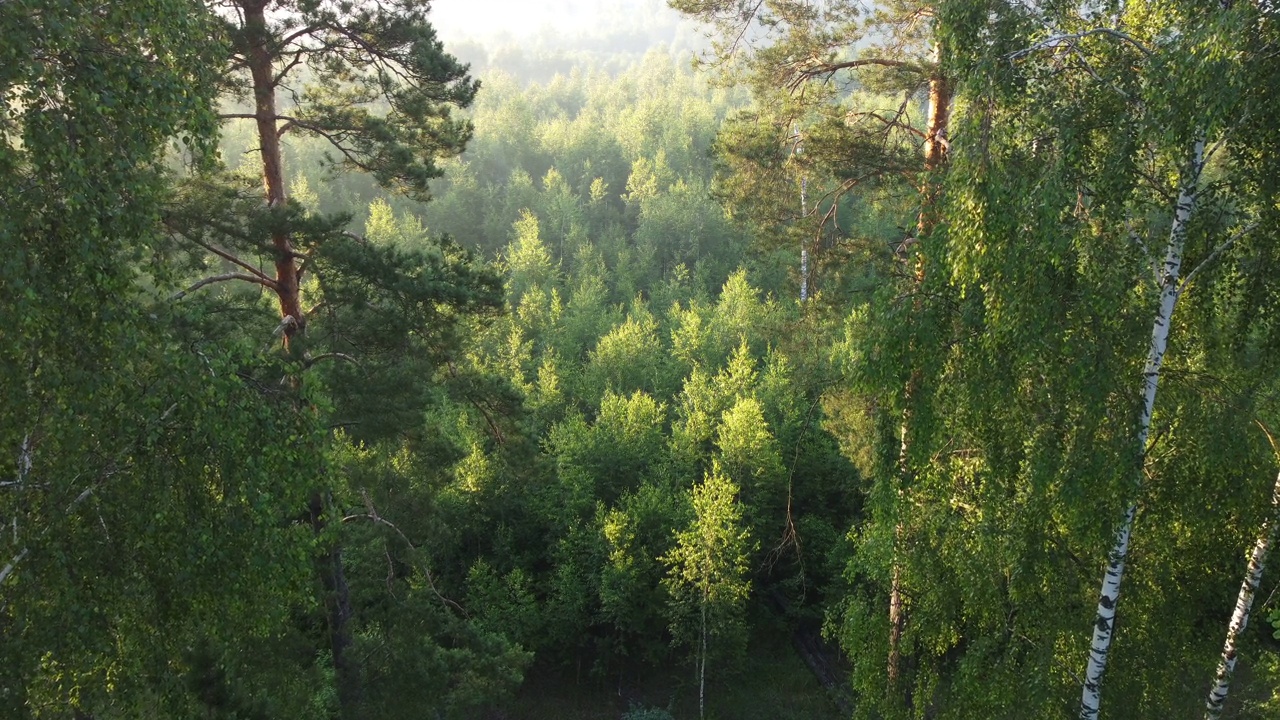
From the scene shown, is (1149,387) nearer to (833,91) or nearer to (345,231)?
(833,91)

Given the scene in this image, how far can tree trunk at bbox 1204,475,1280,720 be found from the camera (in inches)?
205

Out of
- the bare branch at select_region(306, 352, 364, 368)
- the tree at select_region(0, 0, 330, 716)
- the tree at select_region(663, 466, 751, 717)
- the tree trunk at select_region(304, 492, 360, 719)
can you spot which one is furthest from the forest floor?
the tree at select_region(0, 0, 330, 716)

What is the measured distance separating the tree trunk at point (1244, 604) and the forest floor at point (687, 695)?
34.9 ft

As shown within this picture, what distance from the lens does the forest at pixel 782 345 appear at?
3307mm

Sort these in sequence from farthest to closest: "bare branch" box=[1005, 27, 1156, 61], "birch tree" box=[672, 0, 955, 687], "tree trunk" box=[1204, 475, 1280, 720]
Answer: "birch tree" box=[672, 0, 955, 687], "tree trunk" box=[1204, 475, 1280, 720], "bare branch" box=[1005, 27, 1156, 61]

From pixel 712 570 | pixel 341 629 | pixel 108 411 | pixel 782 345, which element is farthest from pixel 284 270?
pixel 712 570

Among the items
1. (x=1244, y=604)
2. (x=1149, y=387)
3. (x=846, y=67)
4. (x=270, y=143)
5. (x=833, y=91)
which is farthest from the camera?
(x=833, y=91)

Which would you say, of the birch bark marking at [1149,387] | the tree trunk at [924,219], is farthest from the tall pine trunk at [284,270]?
the birch bark marking at [1149,387]

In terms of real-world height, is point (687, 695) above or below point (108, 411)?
below

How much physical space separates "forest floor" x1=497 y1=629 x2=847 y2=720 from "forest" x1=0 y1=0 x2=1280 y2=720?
5.15m

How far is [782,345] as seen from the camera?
11.9m

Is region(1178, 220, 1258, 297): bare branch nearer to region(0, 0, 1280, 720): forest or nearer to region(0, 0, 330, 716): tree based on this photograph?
region(0, 0, 1280, 720): forest

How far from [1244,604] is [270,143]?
9660 mm

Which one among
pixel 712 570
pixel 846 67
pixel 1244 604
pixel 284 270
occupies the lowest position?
pixel 712 570
